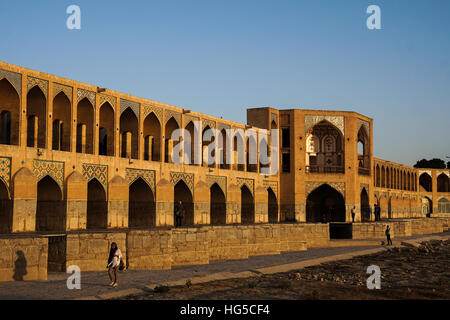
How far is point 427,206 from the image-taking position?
6300 cm

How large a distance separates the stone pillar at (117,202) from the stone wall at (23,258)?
29.2 ft

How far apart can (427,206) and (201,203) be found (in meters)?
43.2

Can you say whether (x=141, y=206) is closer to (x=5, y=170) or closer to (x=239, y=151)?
(x=5, y=170)

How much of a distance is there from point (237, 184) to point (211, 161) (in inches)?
91.9

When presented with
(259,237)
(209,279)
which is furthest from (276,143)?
(209,279)

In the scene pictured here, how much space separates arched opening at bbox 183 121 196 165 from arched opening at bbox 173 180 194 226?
1.50 metres

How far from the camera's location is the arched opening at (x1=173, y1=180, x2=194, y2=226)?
2736 cm

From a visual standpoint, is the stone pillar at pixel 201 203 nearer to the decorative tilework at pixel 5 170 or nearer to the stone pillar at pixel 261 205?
the stone pillar at pixel 261 205

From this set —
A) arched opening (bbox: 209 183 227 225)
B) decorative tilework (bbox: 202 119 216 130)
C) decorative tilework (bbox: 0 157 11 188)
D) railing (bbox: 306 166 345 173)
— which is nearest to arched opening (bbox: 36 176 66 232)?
decorative tilework (bbox: 0 157 11 188)

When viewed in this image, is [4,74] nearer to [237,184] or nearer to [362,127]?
[237,184]

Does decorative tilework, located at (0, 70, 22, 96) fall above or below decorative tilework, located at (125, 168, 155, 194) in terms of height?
above

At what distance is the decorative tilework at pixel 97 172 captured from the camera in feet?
71.0

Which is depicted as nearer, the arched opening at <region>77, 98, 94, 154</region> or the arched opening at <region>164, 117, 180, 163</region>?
the arched opening at <region>77, 98, 94, 154</region>

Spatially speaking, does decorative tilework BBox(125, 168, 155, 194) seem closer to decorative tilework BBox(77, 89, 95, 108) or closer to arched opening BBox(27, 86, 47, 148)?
decorative tilework BBox(77, 89, 95, 108)
